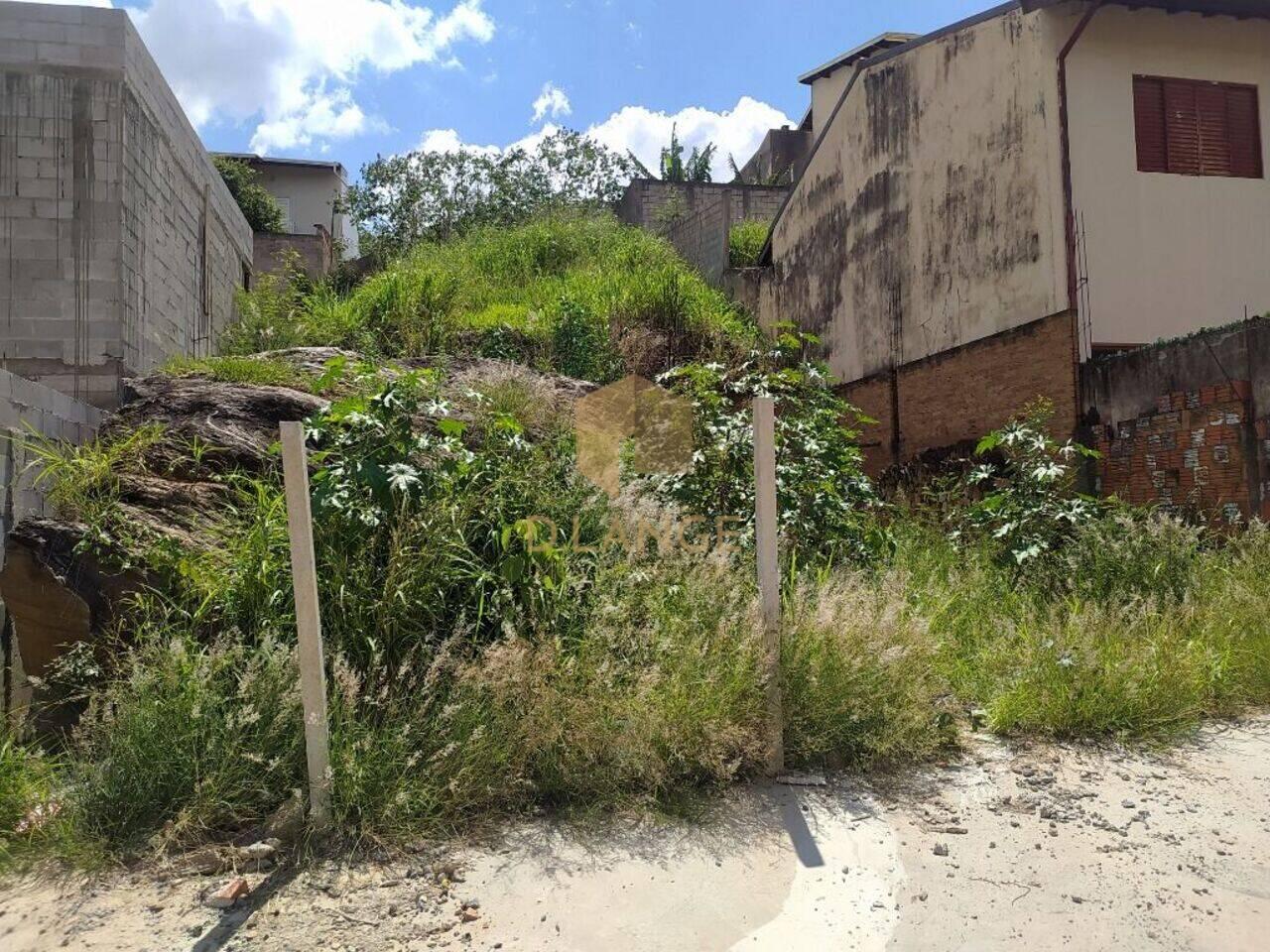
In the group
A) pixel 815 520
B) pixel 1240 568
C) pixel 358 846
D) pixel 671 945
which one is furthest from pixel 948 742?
pixel 1240 568

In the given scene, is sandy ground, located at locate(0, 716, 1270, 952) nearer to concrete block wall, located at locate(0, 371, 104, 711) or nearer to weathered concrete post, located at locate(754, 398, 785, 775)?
weathered concrete post, located at locate(754, 398, 785, 775)

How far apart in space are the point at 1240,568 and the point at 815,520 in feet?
9.70

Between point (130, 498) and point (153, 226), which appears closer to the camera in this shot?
point (130, 498)

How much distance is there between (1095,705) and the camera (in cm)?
438

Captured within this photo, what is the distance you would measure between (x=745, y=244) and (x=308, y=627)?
15.0m

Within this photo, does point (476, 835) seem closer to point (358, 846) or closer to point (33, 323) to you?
point (358, 846)

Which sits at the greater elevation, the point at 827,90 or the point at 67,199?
the point at 827,90

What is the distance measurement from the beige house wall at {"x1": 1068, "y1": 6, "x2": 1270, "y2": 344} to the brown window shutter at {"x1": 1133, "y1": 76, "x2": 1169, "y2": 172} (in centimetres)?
13

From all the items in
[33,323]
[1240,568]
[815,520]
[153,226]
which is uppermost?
[153,226]

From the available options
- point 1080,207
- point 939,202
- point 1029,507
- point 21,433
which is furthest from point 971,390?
point 21,433

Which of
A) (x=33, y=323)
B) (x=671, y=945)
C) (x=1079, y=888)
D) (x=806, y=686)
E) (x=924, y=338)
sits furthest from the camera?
(x=924, y=338)

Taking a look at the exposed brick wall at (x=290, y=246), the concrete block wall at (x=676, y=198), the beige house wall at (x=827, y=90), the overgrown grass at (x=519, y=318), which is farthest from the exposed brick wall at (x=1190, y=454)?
the exposed brick wall at (x=290, y=246)

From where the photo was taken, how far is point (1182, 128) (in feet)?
32.9

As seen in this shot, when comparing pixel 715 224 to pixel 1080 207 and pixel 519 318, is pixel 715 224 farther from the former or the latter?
pixel 1080 207
